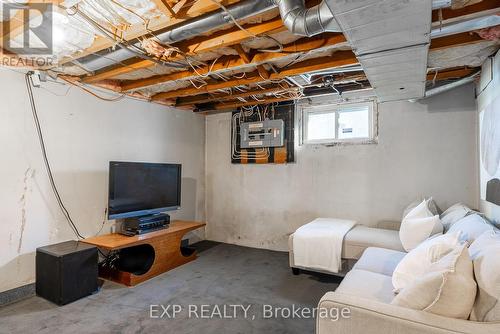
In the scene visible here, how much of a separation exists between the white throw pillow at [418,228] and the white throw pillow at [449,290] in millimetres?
1197

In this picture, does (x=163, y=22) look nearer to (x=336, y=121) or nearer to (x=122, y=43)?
(x=122, y=43)

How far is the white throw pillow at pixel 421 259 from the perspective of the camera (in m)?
1.57

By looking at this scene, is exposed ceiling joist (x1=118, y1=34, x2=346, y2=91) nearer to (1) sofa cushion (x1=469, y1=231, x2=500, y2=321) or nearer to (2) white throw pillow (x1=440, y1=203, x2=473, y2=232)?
(1) sofa cushion (x1=469, y1=231, x2=500, y2=321)

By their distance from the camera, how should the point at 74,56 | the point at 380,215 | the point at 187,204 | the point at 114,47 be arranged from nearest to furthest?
the point at 114,47
the point at 74,56
the point at 380,215
the point at 187,204

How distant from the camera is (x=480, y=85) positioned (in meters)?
2.78

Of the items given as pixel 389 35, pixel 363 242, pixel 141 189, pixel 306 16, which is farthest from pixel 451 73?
pixel 141 189

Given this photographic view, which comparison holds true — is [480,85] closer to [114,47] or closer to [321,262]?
[321,262]

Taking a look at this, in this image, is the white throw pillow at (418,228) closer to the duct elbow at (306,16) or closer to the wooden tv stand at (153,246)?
the duct elbow at (306,16)

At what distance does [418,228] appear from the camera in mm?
2436

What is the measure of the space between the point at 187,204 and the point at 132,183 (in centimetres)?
139

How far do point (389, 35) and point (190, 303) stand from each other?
103 inches

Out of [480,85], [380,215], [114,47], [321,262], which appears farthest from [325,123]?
[114,47]

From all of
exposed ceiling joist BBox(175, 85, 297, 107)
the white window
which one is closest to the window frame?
the white window

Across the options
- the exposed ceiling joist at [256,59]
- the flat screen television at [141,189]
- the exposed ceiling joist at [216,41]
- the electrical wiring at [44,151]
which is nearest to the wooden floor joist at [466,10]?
the exposed ceiling joist at [256,59]
